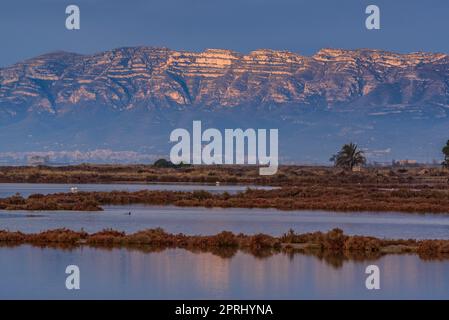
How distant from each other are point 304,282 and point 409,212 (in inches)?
1220

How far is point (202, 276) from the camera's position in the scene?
32.0 m

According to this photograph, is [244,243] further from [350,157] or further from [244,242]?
[350,157]

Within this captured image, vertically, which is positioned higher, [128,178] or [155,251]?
[128,178]

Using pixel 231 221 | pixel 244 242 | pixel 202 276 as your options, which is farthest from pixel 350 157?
pixel 202 276

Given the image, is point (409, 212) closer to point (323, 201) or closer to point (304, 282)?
point (323, 201)

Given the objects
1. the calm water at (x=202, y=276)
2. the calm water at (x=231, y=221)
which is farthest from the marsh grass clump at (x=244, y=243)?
the calm water at (x=231, y=221)

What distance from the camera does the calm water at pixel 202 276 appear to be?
2917cm

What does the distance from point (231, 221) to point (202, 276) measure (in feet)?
65.4

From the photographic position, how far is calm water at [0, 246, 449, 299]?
95.7ft

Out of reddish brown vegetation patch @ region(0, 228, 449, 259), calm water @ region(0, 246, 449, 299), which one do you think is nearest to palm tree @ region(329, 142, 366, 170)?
reddish brown vegetation patch @ region(0, 228, 449, 259)

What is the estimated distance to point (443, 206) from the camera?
64.1 meters

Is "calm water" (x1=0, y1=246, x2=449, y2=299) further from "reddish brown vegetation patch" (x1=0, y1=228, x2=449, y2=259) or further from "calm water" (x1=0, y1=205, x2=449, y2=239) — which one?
"calm water" (x1=0, y1=205, x2=449, y2=239)

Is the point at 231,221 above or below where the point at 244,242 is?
above
